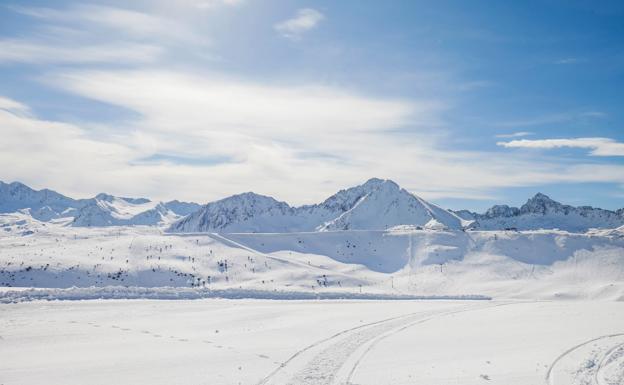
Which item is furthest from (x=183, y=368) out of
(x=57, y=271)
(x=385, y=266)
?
(x=385, y=266)

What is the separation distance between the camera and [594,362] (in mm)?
21297

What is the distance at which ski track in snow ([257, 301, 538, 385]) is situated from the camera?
17.2 metres

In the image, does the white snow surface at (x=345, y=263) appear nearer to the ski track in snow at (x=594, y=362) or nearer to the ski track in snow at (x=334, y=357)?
the ski track in snow at (x=334, y=357)

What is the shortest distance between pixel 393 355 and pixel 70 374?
1301cm

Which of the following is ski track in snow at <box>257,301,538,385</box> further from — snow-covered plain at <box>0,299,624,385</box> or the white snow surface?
the white snow surface

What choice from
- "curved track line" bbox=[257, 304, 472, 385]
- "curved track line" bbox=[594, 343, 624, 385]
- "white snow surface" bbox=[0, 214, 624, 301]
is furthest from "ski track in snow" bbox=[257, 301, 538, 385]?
"white snow surface" bbox=[0, 214, 624, 301]

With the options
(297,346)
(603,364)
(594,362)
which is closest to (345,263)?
(297,346)

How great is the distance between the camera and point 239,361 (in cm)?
1980

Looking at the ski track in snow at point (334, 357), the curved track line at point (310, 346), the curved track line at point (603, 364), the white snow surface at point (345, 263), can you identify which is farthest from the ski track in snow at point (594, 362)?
the white snow surface at point (345, 263)

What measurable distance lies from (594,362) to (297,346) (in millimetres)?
13220

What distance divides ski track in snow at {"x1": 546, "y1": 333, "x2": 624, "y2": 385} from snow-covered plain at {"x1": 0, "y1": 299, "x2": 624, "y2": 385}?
6 centimetres

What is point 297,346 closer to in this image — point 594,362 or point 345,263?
point 594,362

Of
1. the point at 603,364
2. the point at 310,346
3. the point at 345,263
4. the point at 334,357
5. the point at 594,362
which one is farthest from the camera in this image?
the point at 345,263

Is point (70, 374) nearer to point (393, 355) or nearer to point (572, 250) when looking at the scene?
point (393, 355)
